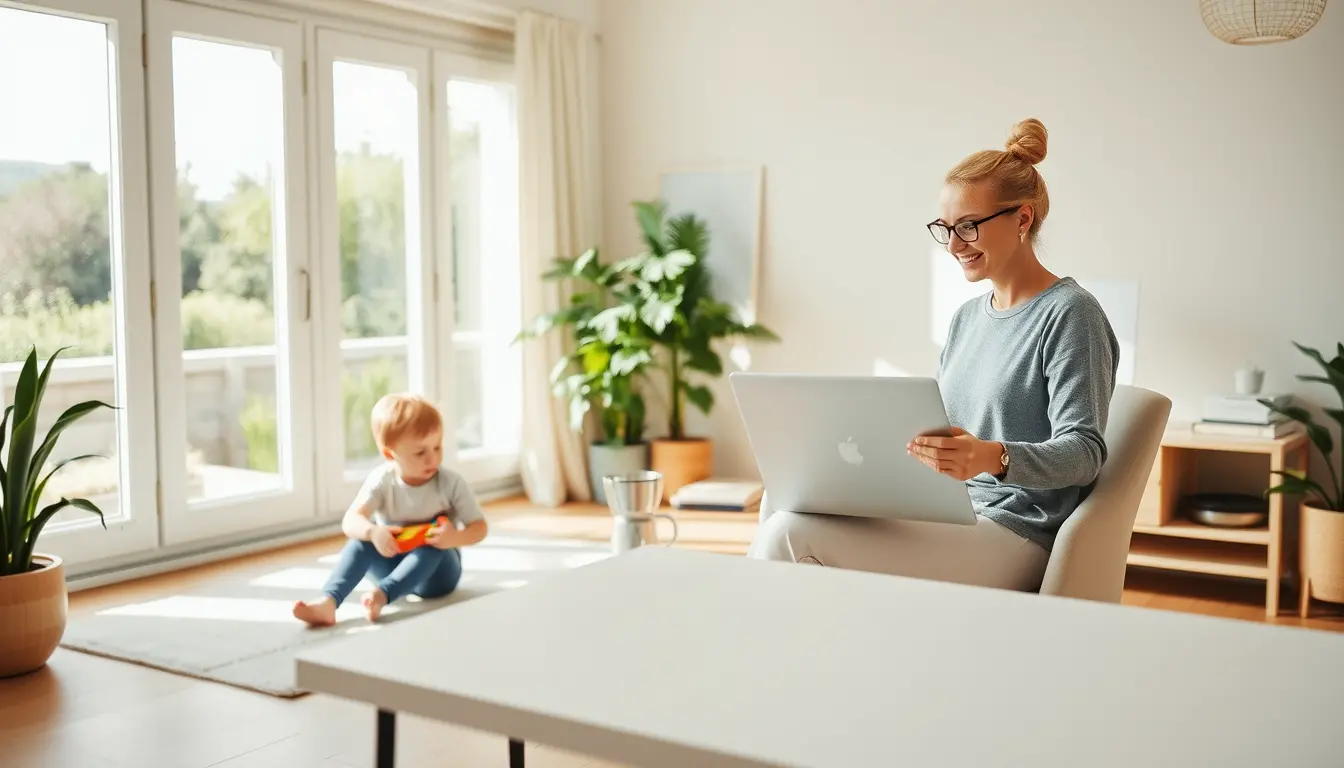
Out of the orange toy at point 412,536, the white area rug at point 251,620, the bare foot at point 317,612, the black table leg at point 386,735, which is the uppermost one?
the black table leg at point 386,735

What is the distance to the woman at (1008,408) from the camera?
188cm

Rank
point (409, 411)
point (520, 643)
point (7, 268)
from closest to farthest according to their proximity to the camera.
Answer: point (520, 643) < point (409, 411) < point (7, 268)

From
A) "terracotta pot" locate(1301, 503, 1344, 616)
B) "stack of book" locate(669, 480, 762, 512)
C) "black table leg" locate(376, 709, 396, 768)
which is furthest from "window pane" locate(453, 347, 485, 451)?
"black table leg" locate(376, 709, 396, 768)

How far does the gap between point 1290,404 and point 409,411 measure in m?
2.64

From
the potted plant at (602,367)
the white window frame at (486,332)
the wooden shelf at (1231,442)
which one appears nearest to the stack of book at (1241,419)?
the wooden shelf at (1231,442)

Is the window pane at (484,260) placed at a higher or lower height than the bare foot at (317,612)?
higher

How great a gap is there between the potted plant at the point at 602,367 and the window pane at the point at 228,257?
1.09 metres

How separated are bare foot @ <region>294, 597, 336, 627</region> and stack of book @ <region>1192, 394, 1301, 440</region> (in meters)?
2.51

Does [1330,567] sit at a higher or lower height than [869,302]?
lower

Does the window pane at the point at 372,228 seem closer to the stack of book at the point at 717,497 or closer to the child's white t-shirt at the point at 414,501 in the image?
the stack of book at the point at 717,497

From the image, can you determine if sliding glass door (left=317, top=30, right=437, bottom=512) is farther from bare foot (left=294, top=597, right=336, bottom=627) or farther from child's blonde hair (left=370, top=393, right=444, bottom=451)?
bare foot (left=294, top=597, right=336, bottom=627)

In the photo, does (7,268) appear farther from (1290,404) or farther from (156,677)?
(1290,404)

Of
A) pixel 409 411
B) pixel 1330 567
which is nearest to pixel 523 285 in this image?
pixel 409 411

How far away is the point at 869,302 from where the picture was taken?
4.79 m
